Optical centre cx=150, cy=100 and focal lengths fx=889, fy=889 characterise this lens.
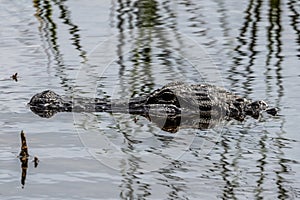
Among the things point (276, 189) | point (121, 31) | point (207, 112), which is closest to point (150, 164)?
point (276, 189)

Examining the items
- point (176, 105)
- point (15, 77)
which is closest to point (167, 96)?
point (176, 105)

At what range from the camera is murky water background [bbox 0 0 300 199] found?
5.80 meters

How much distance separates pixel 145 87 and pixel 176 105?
2.47ft

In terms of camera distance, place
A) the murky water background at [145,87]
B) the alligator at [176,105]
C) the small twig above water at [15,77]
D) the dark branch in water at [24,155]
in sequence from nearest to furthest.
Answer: the murky water background at [145,87]
the dark branch in water at [24,155]
the alligator at [176,105]
the small twig above water at [15,77]

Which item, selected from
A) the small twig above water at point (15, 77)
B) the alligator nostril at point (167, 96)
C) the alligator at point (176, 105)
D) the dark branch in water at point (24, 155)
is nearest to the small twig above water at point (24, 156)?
the dark branch in water at point (24, 155)

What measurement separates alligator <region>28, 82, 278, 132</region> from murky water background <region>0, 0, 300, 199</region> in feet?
0.52

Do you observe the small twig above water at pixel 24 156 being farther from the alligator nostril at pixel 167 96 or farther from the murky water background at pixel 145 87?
the alligator nostril at pixel 167 96

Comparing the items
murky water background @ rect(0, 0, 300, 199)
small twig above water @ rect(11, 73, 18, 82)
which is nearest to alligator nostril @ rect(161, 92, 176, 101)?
murky water background @ rect(0, 0, 300, 199)

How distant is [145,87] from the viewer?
837cm

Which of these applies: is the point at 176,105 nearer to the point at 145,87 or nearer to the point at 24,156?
the point at 145,87

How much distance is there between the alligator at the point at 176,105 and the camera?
7.55m

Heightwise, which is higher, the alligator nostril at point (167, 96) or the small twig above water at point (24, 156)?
the small twig above water at point (24, 156)

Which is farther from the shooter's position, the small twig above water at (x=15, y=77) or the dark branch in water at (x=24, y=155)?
the small twig above water at (x=15, y=77)

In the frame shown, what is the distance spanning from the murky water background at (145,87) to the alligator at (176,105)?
158 millimetres
